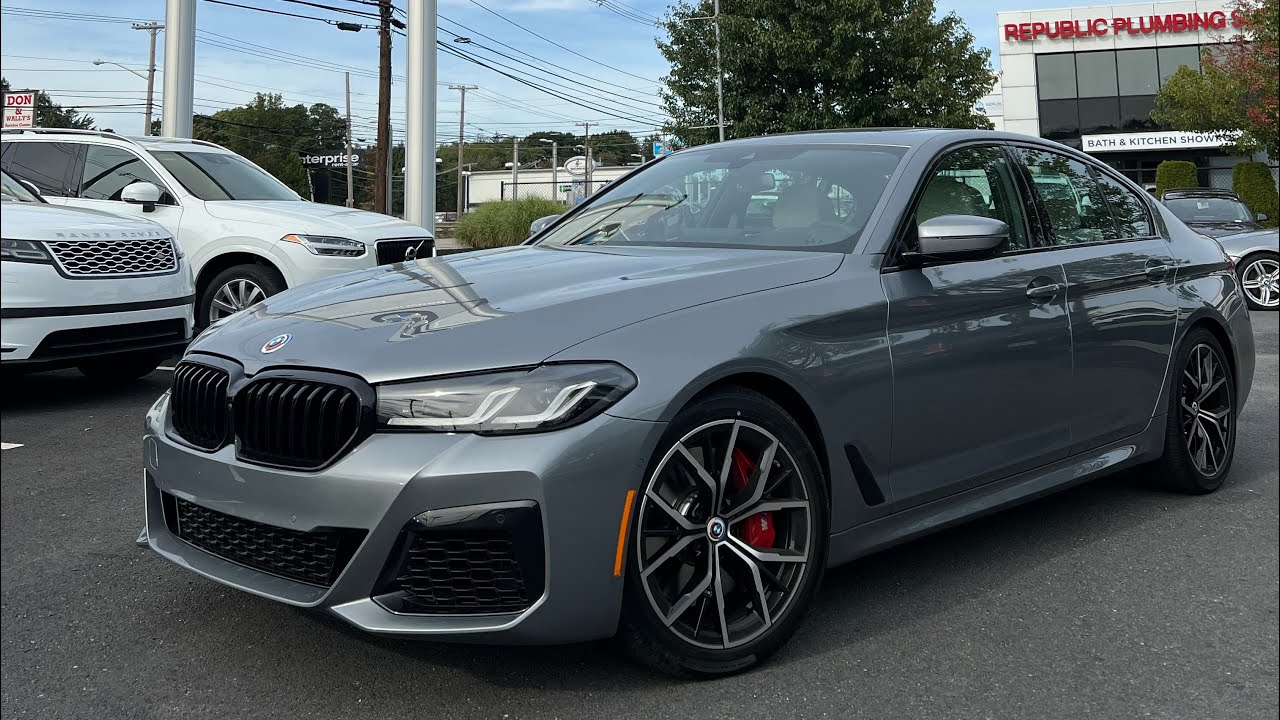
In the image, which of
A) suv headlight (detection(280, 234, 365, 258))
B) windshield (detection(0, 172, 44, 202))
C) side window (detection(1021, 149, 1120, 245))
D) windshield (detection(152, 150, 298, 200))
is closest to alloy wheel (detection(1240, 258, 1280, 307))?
suv headlight (detection(280, 234, 365, 258))

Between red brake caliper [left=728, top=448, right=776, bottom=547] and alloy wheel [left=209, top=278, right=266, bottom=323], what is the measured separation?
6527mm

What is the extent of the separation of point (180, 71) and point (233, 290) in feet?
26.5

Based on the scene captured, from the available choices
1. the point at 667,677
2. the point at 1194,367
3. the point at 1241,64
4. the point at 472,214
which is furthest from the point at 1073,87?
the point at 667,677

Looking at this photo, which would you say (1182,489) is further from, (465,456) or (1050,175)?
(465,456)

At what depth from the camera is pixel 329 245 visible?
8961 mm

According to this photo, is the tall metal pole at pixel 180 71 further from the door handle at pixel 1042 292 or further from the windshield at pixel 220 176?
the door handle at pixel 1042 292

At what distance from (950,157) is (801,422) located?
53.0 inches

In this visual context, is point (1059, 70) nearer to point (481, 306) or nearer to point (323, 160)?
point (481, 306)

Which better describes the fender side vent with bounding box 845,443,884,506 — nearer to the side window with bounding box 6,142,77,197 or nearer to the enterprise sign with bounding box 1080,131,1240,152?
the side window with bounding box 6,142,77,197

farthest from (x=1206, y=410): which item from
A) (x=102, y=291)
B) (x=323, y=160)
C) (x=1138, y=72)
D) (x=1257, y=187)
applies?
(x=323, y=160)

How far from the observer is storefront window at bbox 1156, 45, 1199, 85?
135 feet

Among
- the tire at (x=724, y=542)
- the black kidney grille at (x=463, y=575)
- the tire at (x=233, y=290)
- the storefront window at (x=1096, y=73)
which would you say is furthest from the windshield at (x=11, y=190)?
the storefront window at (x=1096, y=73)

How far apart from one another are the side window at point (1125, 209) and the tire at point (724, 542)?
232 cm

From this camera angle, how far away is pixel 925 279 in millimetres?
3596
